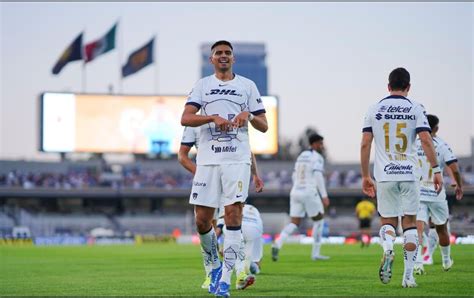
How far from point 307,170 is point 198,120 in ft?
39.3

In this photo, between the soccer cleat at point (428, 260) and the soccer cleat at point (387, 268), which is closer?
the soccer cleat at point (387, 268)

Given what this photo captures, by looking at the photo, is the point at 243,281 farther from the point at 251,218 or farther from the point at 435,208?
the point at 435,208

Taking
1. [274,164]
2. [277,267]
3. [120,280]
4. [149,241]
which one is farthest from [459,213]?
[120,280]

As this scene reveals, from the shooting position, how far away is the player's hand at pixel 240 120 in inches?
425

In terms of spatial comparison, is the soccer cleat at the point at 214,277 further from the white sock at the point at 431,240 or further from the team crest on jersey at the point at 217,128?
the white sock at the point at 431,240

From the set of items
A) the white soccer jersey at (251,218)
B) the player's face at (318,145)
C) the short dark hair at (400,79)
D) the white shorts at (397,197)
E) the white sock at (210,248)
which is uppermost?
the short dark hair at (400,79)

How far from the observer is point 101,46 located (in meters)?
64.8

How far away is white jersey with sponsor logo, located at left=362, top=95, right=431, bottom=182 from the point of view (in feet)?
40.4

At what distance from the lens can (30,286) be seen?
14.5 metres

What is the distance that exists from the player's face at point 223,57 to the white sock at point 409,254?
3.18 m

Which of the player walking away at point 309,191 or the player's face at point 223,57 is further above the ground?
the player's face at point 223,57

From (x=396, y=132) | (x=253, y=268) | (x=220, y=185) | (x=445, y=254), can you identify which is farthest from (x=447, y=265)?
(x=220, y=185)

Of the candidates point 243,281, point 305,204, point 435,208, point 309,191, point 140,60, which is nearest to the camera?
point 243,281

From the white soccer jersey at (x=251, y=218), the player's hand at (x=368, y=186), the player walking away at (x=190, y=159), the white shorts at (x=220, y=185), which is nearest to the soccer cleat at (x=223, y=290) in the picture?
the white shorts at (x=220, y=185)
